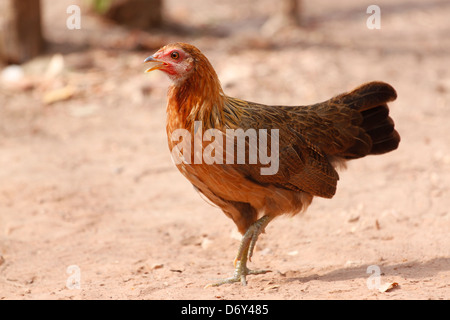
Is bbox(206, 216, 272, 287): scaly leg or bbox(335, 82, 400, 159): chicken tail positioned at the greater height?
bbox(335, 82, 400, 159): chicken tail

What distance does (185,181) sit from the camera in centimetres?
701

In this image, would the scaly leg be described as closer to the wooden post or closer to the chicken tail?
the chicken tail

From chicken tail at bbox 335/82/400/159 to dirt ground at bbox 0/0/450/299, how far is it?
842 mm

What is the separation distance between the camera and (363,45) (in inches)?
459

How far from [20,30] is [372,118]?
7.04 m

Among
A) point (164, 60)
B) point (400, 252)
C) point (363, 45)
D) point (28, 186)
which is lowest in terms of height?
point (400, 252)

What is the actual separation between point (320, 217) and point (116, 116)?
13.1ft

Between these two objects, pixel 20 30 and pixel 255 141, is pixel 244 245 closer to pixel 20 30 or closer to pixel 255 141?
pixel 255 141

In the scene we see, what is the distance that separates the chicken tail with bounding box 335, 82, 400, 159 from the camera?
17.0 feet

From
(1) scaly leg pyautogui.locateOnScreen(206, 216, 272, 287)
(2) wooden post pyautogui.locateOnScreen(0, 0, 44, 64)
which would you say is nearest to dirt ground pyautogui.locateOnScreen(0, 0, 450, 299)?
(1) scaly leg pyautogui.locateOnScreen(206, 216, 272, 287)

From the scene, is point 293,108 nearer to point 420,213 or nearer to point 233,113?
point 233,113

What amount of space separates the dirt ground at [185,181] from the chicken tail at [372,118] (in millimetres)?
842

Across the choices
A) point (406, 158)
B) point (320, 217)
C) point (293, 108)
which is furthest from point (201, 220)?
point (406, 158)

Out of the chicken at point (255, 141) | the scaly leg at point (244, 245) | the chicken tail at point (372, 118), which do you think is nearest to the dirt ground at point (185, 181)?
the scaly leg at point (244, 245)
